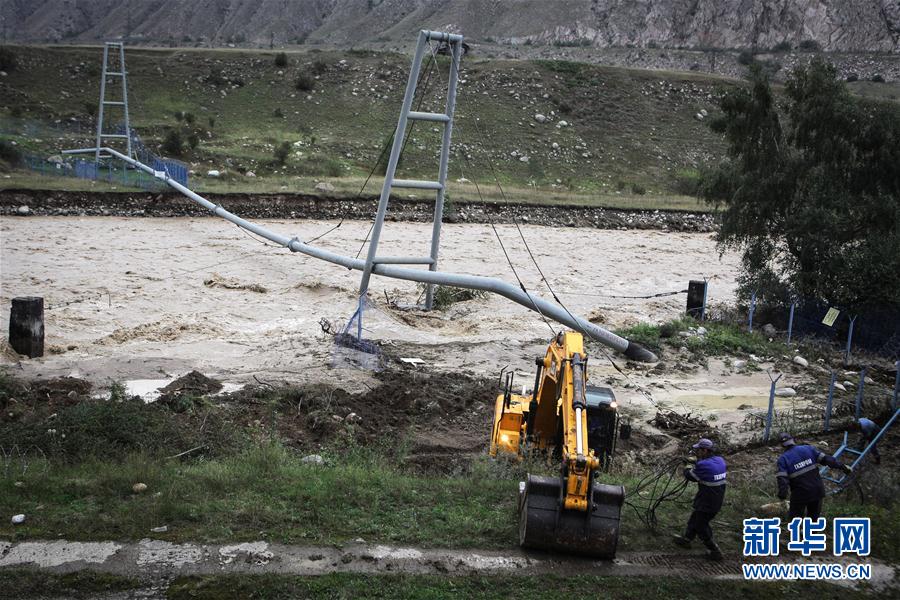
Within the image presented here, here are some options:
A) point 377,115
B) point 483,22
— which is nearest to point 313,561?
point 377,115

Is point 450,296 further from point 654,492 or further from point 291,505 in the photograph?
point 291,505

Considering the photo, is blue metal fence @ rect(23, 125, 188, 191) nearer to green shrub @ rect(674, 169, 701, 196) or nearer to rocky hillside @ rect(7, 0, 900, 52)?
green shrub @ rect(674, 169, 701, 196)

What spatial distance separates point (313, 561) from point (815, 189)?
58.0ft

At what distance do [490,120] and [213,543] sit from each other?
53.7m

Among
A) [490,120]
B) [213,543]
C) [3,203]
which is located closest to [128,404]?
[213,543]

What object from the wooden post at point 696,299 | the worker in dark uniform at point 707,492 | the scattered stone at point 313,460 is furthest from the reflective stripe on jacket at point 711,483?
the wooden post at point 696,299

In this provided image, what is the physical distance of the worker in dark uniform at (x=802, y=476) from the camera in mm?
9469

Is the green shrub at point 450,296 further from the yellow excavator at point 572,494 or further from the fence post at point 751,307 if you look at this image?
the yellow excavator at point 572,494

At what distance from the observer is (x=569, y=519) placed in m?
8.53

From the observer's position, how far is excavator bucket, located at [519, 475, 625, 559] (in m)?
8.52

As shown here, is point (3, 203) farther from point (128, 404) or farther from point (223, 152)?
point (128, 404)

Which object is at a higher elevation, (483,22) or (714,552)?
(483,22)

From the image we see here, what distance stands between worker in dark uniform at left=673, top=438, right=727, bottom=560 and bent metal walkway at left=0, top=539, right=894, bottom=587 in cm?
26

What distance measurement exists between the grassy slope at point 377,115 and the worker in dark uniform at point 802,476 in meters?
32.9
